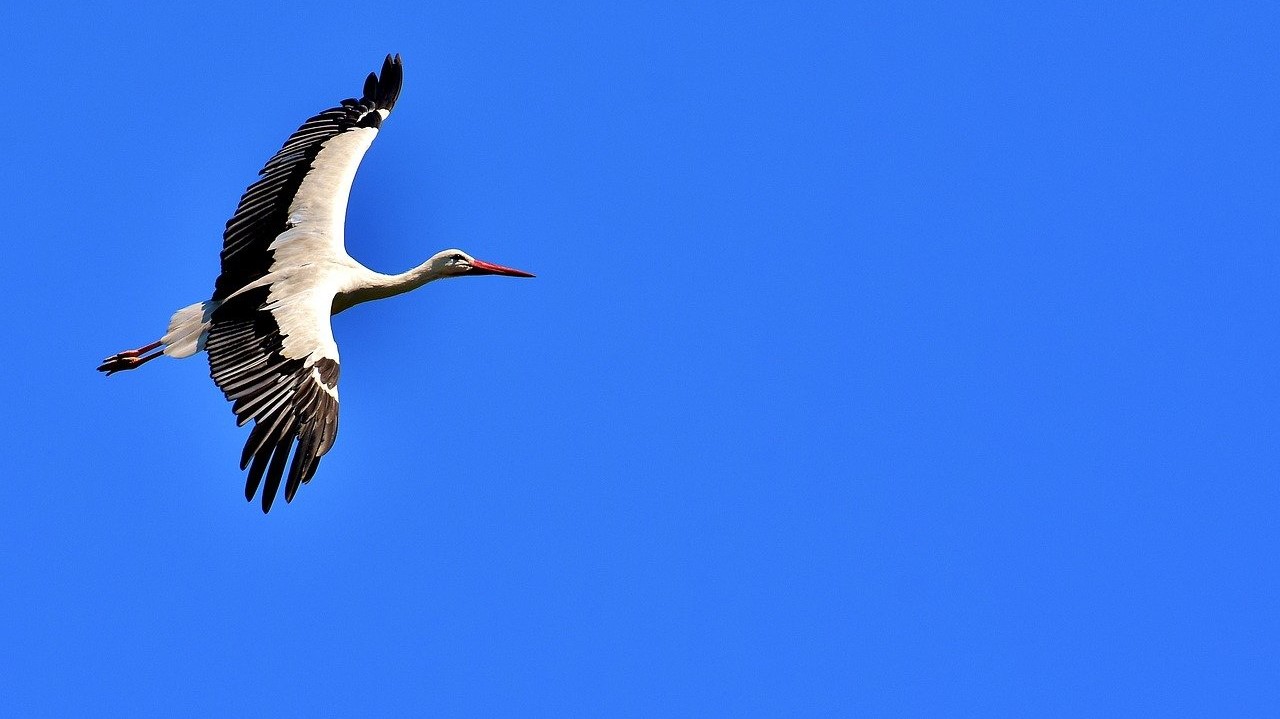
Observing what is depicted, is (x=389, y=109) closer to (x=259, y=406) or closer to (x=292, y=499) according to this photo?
(x=259, y=406)

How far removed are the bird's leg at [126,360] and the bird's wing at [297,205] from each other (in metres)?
1.22

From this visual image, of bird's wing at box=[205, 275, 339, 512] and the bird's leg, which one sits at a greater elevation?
the bird's leg

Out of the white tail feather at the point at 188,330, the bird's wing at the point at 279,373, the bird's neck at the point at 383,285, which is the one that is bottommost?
the bird's wing at the point at 279,373

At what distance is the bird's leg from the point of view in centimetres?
1413

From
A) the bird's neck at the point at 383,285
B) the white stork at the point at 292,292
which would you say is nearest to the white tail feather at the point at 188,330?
the white stork at the point at 292,292

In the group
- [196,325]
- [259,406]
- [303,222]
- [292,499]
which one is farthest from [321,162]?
[292,499]

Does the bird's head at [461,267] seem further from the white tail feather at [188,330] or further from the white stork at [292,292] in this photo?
the white tail feather at [188,330]

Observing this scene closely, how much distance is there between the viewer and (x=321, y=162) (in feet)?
46.2

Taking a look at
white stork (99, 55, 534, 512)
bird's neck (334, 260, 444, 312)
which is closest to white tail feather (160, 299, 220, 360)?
white stork (99, 55, 534, 512)

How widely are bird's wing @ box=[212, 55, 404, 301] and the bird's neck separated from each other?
0.33 m

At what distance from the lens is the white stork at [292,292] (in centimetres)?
1156

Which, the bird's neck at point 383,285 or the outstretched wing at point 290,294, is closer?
the outstretched wing at point 290,294

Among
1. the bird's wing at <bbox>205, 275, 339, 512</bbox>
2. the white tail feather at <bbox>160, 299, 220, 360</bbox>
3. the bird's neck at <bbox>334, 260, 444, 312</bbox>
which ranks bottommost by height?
the bird's wing at <bbox>205, 275, 339, 512</bbox>

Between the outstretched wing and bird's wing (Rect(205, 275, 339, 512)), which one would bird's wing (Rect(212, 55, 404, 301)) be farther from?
bird's wing (Rect(205, 275, 339, 512))
